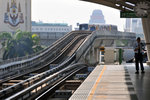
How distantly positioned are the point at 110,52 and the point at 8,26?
87165mm

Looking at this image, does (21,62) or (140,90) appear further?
(21,62)

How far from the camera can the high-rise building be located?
104312mm

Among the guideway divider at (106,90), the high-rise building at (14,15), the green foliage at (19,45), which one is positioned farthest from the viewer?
the high-rise building at (14,15)

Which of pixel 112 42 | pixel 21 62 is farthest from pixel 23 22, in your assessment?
pixel 21 62

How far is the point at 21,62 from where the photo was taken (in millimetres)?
35906

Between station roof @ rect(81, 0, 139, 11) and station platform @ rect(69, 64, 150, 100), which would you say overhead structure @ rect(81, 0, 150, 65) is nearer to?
station roof @ rect(81, 0, 139, 11)

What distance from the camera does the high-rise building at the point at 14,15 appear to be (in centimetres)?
10431

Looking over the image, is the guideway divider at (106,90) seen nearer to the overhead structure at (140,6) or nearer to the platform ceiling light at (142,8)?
the platform ceiling light at (142,8)

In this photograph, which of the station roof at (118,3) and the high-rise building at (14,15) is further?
the high-rise building at (14,15)

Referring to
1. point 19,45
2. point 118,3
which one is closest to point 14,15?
point 19,45

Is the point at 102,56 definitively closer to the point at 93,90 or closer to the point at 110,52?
the point at 110,52

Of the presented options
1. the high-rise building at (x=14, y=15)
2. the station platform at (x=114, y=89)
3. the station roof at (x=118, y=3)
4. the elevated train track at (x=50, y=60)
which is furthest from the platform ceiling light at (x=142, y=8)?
the high-rise building at (x=14, y=15)

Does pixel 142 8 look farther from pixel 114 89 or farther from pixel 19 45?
pixel 19 45

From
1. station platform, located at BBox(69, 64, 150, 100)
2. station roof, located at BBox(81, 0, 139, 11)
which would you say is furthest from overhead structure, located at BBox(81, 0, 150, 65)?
station platform, located at BBox(69, 64, 150, 100)
